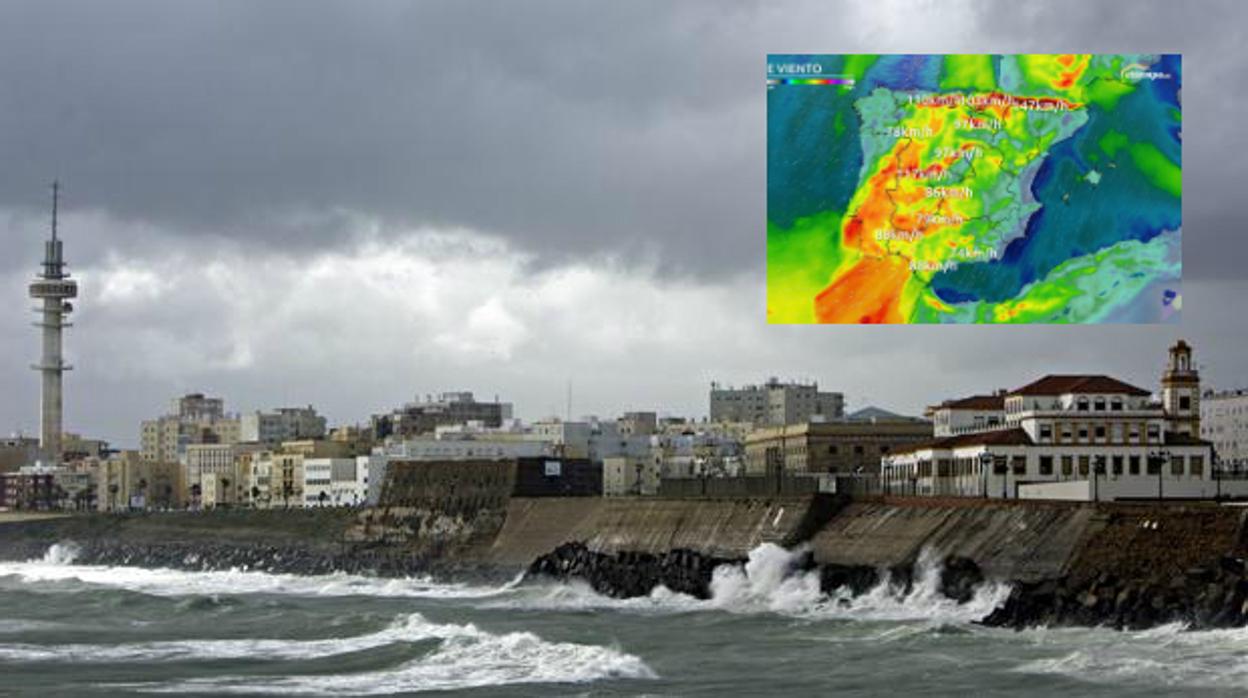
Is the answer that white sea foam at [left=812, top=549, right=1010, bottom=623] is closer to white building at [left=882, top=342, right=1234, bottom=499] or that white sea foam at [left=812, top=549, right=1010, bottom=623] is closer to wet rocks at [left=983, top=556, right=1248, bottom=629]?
wet rocks at [left=983, top=556, right=1248, bottom=629]

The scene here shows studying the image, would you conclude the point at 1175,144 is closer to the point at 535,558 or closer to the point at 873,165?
the point at 873,165

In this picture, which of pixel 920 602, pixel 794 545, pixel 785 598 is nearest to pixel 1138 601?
pixel 920 602

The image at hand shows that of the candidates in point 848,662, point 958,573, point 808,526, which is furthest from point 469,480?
Answer: point 848,662

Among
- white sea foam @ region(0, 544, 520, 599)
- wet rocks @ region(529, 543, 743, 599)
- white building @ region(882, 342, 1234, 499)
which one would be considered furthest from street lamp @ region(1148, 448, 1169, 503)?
white sea foam @ region(0, 544, 520, 599)

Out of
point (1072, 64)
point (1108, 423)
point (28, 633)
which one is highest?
point (1072, 64)

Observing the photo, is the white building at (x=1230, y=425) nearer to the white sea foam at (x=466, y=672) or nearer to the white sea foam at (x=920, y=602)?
the white sea foam at (x=920, y=602)
